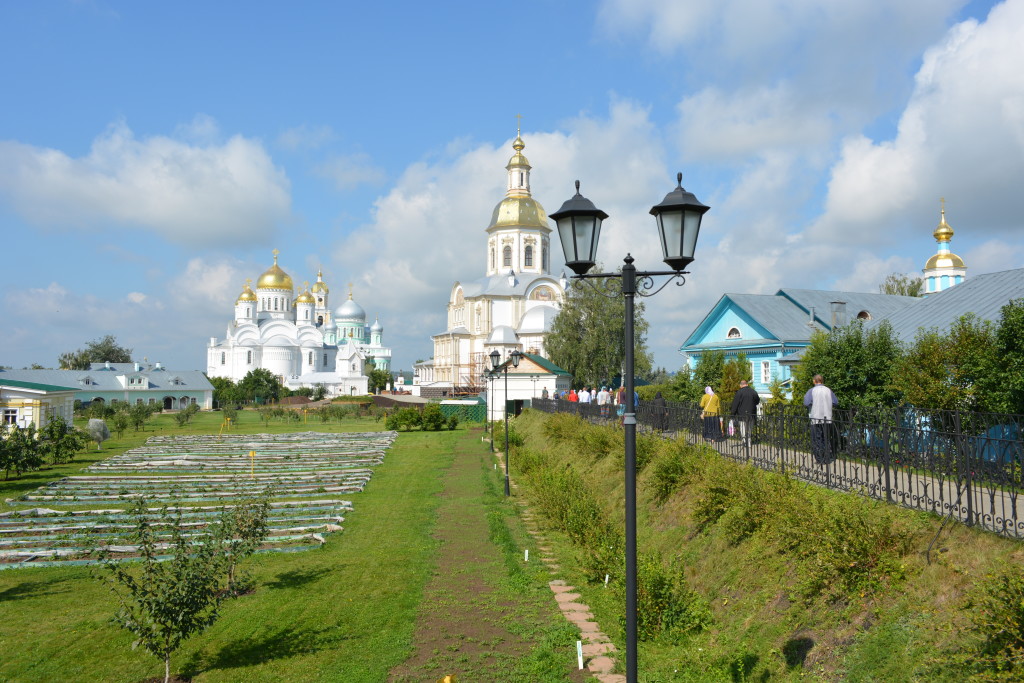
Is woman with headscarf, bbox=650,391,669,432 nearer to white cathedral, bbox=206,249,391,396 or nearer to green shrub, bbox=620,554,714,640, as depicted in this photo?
green shrub, bbox=620,554,714,640

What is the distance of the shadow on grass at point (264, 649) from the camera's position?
697 centimetres

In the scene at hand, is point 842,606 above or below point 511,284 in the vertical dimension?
below

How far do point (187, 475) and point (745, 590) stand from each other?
1639 centimetres

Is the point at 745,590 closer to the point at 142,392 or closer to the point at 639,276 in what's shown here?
the point at 639,276

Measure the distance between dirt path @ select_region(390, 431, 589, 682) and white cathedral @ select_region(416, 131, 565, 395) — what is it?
5171 cm

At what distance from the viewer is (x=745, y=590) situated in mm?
7590

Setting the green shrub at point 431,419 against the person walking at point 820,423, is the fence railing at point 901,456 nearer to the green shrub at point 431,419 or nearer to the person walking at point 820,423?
the person walking at point 820,423

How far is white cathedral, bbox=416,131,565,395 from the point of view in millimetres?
65938

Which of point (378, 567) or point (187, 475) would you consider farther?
point (187, 475)

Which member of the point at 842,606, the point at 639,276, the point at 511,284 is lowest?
the point at 842,606

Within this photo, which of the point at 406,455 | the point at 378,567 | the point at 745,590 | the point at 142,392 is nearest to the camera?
the point at 745,590

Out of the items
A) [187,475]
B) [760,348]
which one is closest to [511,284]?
[760,348]

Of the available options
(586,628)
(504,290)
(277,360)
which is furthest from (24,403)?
(277,360)

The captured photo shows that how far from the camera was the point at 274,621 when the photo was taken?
810 centimetres
